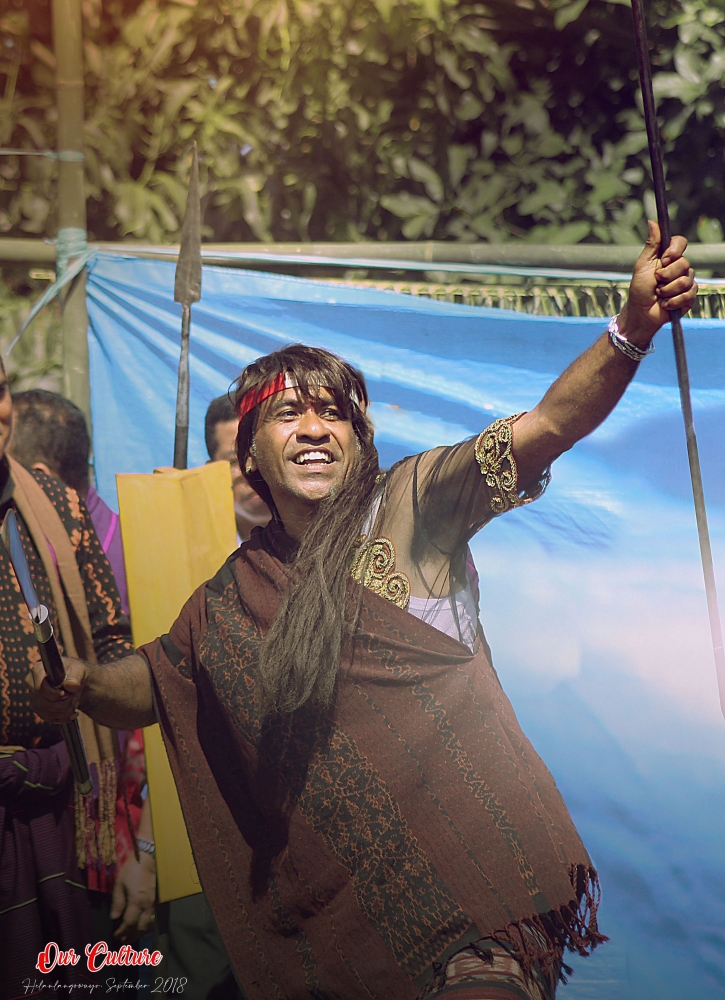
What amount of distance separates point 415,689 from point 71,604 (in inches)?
36.7

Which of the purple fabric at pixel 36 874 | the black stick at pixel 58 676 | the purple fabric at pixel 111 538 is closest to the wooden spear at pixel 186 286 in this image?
the purple fabric at pixel 111 538

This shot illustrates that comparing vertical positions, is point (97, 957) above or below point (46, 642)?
below

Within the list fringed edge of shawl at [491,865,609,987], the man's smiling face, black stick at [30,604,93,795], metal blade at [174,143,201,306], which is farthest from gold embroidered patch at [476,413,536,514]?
metal blade at [174,143,201,306]

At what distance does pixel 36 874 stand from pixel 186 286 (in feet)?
4.84

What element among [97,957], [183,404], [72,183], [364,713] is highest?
[72,183]

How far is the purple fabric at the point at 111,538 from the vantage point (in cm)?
239

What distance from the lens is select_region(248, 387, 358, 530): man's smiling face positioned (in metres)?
2.05

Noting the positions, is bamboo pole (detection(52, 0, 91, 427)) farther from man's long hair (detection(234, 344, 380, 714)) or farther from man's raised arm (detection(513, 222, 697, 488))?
man's raised arm (detection(513, 222, 697, 488))

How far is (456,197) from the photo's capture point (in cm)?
246

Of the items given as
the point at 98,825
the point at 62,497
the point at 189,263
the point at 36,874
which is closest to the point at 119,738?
the point at 98,825

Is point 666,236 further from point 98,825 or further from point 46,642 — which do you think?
point 98,825

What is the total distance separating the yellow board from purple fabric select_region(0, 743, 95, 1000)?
0.24 meters

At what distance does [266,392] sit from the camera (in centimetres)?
211

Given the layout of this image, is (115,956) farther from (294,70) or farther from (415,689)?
(294,70)
